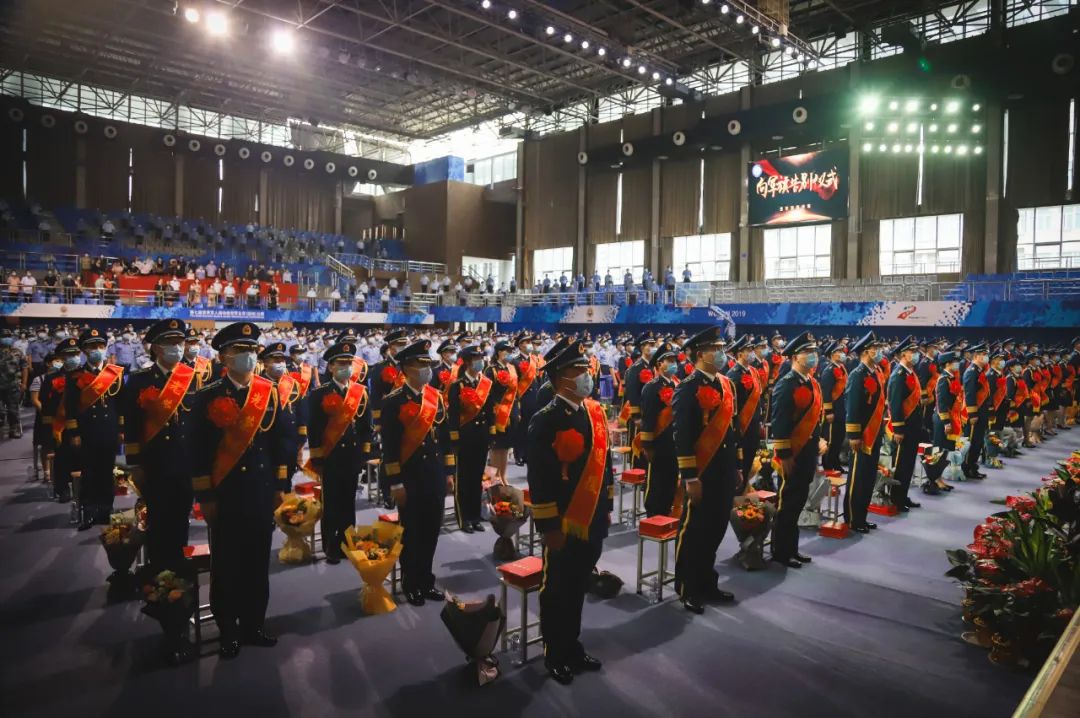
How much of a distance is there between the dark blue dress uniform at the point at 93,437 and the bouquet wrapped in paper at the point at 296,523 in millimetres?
2359

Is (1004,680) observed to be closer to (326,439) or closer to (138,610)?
(326,439)

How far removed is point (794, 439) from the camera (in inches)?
243

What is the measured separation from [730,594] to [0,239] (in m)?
29.8

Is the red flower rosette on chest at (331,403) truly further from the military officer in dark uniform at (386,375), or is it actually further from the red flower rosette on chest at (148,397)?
the military officer in dark uniform at (386,375)

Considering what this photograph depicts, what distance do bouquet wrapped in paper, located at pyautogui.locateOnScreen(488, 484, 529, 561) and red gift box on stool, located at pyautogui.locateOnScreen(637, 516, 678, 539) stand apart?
4.23 feet

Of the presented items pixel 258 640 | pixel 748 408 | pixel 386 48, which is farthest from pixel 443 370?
pixel 386 48

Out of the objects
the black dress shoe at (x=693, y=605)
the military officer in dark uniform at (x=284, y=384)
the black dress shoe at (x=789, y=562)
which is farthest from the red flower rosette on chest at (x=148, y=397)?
the black dress shoe at (x=789, y=562)

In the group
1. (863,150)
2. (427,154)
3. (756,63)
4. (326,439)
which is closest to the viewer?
(326,439)

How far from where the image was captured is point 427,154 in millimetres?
42312

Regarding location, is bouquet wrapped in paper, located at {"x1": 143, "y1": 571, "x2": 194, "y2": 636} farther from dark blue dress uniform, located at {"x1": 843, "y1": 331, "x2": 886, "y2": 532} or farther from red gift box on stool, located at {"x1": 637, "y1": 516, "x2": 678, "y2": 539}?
dark blue dress uniform, located at {"x1": 843, "y1": 331, "x2": 886, "y2": 532}

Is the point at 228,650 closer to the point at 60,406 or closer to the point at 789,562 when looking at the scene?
the point at 789,562

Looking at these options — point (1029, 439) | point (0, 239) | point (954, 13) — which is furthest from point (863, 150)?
point (0, 239)

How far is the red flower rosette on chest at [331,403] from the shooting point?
19.4ft

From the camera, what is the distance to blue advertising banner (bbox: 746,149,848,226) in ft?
82.2
